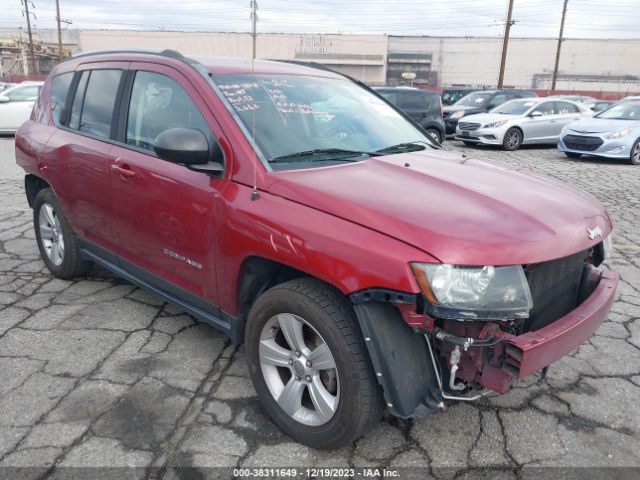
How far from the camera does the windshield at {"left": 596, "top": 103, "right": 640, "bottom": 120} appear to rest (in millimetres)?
11723

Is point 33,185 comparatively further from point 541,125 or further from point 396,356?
point 541,125

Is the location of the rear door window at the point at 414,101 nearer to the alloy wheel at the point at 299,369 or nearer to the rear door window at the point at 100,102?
the rear door window at the point at 100,102

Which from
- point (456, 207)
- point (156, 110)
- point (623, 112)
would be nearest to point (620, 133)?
point (623, 112)

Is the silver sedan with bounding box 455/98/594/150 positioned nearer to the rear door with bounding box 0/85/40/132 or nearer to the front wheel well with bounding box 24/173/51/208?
the front wheel well with bounding box 24/173/51/208

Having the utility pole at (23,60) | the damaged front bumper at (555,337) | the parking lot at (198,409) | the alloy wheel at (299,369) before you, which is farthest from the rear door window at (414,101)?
the utility pole at (23,60)

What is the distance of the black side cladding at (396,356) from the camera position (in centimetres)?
202

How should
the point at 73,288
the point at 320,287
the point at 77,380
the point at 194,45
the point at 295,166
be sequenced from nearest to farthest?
the point at 320,287 < the point at 295,166 < the point at 77,380 < the point at 73,288 < the point at 194,45

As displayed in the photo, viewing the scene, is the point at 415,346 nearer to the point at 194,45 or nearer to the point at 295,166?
the point at 295,166

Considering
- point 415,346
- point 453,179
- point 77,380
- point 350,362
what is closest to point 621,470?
point 415,346

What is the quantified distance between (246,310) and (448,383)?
1104 mm

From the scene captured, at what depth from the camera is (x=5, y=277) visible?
4.45 metres

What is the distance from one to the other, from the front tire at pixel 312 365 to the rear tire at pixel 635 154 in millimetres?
11296

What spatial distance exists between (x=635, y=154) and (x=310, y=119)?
10842 millimetres

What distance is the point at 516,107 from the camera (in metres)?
14.5
